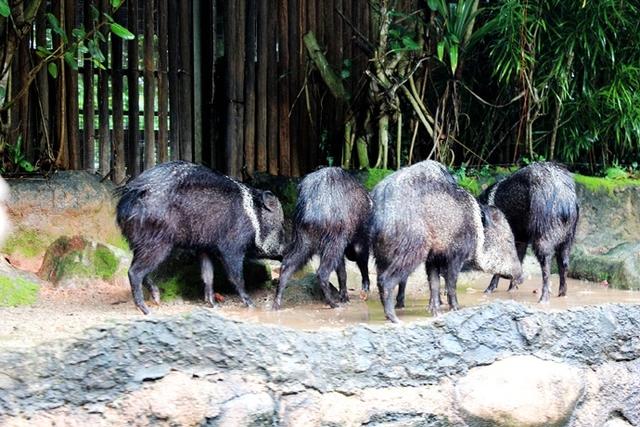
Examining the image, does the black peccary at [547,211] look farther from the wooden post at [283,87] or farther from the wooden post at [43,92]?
the wooden post at [43,92]

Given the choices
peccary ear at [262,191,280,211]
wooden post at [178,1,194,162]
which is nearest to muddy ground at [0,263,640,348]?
peccary ear at [262,191,280,211]

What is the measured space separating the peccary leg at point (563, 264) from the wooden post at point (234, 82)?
10.1 ft

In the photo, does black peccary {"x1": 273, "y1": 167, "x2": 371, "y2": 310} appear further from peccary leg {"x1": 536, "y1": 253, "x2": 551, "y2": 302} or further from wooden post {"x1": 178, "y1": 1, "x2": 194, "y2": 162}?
wooden post {"x1": 178, "y1": 1, "x2": 194, "y2": 162}

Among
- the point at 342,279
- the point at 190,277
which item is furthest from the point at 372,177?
the point at 190,277

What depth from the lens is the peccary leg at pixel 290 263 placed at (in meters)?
6.30

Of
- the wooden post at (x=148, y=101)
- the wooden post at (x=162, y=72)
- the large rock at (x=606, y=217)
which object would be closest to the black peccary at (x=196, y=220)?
the wooden post at (x=148, y=101)

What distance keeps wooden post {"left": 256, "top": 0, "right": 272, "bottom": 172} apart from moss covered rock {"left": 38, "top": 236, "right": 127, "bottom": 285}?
2.10 m

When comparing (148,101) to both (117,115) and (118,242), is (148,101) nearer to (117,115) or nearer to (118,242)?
(117,115)

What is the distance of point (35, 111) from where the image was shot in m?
7.67

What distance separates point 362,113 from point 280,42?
3.41ft

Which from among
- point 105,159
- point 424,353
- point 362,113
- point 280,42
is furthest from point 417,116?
point 424,353

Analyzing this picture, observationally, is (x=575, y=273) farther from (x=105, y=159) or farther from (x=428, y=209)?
(x=105, y=159)

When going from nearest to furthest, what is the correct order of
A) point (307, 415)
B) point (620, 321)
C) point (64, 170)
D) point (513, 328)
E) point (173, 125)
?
1. point (307, 415)
2. point (513, 328)
3. point (620, 321)
4. point (64, 170)
5. point (173, 125)

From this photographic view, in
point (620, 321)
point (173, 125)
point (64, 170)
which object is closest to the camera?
point (620, 321)
